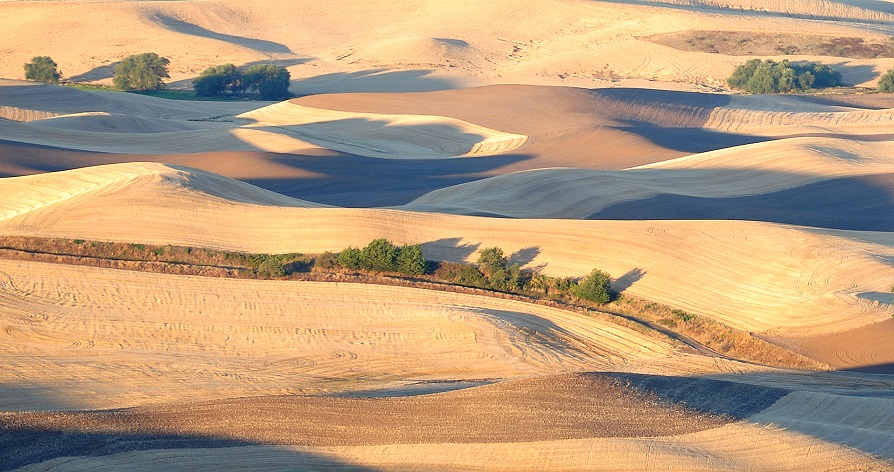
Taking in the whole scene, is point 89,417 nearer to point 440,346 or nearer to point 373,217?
point 440,346

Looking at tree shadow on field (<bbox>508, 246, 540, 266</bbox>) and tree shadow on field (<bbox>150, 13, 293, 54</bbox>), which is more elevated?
tree shadow on field (<bbox>150, 13, 293, 54</bbox>)

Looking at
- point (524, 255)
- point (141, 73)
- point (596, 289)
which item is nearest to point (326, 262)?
point (524, 255)

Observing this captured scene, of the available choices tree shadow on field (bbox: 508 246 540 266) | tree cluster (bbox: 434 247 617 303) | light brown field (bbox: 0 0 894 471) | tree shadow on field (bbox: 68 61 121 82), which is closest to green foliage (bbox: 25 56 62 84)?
tree shadow on field (bbox: 68 61 121 82)

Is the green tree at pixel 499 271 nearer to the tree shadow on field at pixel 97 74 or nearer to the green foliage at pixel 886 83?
the green foliage at pixel 886 83

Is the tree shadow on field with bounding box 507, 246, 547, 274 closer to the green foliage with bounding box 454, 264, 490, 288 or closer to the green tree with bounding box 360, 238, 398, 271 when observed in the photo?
the green foliage with bounding box 454, 264, 490, 288

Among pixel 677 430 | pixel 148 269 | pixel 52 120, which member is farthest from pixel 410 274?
pixel 52 120

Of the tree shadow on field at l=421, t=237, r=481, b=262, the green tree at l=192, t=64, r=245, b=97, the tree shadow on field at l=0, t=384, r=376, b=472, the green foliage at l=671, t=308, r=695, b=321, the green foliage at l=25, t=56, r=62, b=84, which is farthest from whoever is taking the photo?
the green foliage at l=25, t=56, r=62, b=84

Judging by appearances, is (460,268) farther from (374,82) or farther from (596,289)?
(374,82)
